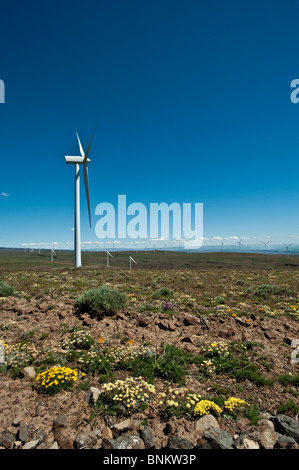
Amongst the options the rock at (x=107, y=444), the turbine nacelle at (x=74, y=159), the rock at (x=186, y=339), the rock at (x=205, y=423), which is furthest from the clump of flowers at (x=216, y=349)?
the turbine nacelle at (x=74, y=159)

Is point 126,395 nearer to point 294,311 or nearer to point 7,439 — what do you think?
point 7,439

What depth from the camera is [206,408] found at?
5.48m

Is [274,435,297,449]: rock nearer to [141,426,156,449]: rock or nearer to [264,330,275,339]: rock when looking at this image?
[141,426,156,449]: rock

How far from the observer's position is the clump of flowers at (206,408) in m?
5.37

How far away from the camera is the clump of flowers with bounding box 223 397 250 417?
5543mm

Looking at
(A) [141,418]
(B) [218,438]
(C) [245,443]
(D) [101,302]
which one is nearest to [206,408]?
(B) [218,438]

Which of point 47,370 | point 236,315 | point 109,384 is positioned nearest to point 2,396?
point 47,370

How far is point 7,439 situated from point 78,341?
4.05 m

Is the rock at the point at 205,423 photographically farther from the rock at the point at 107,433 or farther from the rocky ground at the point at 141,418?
the rock at the point at 107,433

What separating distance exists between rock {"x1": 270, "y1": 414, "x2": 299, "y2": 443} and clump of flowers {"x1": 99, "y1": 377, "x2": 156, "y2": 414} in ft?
9.06

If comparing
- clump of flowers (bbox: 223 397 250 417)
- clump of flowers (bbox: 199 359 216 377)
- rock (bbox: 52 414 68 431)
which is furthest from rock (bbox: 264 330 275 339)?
rock (bbox: 52 414 68 431)

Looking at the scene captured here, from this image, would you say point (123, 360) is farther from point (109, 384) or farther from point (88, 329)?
point (88, 329)

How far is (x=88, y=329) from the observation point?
10109mm
